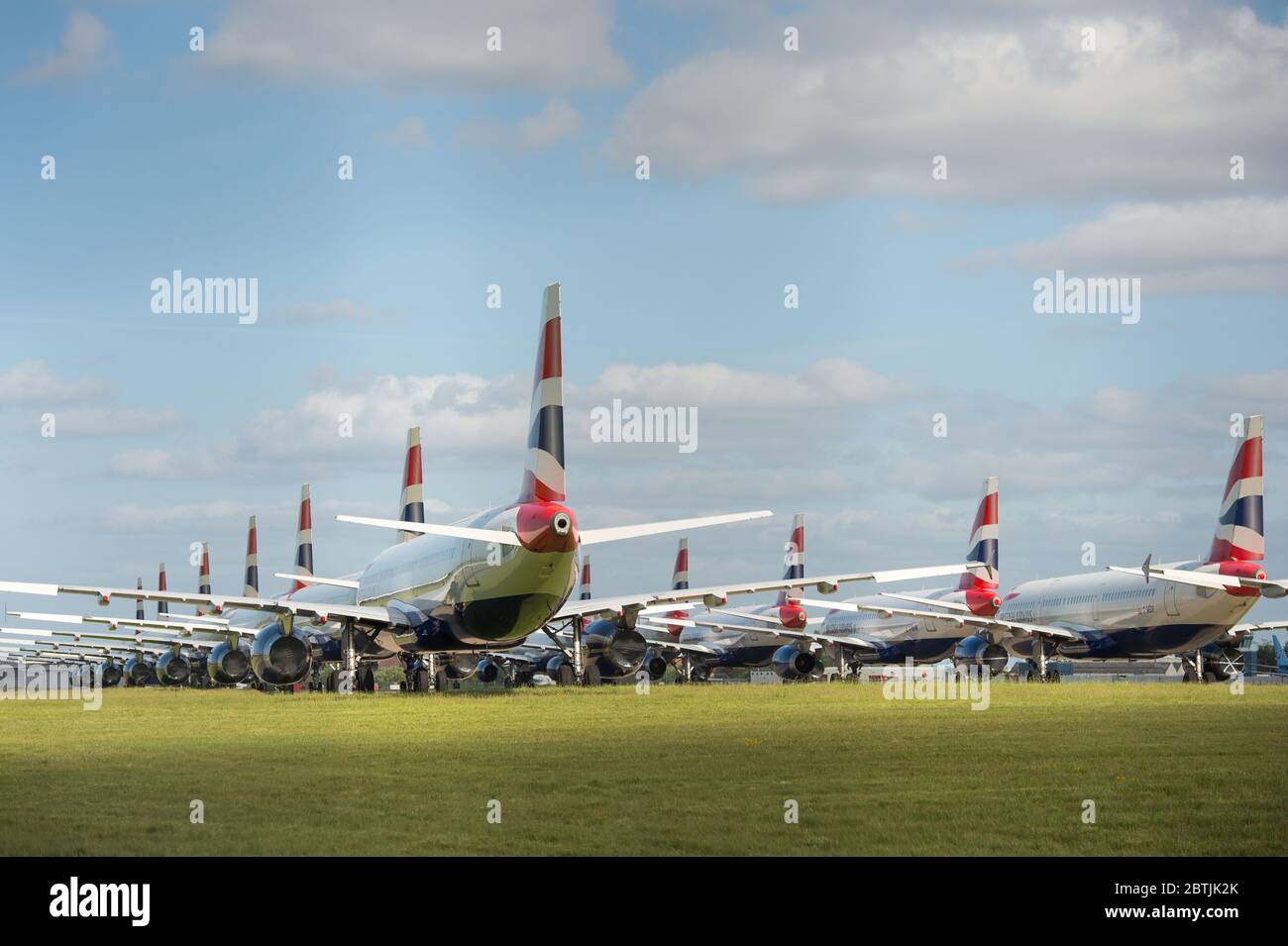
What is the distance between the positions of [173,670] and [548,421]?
225 ft

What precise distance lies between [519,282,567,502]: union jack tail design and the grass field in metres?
10.1

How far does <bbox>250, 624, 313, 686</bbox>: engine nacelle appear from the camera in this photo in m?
47.9

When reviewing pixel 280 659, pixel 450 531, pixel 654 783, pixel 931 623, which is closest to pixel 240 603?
pixel 280 659

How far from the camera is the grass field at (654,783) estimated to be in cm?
1470

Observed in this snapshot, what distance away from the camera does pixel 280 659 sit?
48.0m

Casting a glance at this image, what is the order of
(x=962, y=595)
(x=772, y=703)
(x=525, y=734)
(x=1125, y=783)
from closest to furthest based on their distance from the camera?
(x=1125, y=783) < (x=525, y=734) < (x=772, y=703) < (x=962, y=595)

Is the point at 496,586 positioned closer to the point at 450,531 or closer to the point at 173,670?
the point at 450,531
